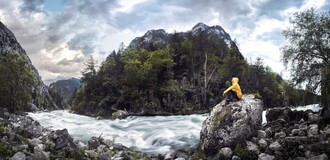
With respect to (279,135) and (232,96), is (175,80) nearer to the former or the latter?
(232,96)

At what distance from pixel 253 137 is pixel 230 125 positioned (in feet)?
4.83

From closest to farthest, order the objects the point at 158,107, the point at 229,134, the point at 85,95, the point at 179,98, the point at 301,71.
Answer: the point at 229,134 < the point at 301,71 < the point at 158,107 < the point at 179,98 < the point at 85,95

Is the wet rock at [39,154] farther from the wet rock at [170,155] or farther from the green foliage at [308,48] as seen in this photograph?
the green foliage at [308,48]

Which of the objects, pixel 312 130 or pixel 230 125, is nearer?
pixel 312 130

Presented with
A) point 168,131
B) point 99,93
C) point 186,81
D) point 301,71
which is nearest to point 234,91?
point 168,131

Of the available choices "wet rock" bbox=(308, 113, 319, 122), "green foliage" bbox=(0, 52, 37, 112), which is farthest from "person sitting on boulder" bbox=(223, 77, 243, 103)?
"green foliage" bbox=(0, 52, 37, 112)

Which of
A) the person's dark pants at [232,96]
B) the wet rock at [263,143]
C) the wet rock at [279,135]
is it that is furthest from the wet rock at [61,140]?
the wet rock at [279,135]

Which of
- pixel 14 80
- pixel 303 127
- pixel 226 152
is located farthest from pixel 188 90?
pixel 226 152

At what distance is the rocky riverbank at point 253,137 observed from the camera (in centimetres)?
1677

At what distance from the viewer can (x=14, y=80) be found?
46531 millimetres

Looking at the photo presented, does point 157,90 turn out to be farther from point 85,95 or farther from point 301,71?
point 301,71

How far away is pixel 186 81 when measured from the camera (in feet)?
232

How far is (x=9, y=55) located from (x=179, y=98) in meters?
29.1

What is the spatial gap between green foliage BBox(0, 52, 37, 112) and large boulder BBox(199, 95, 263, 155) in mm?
32928
